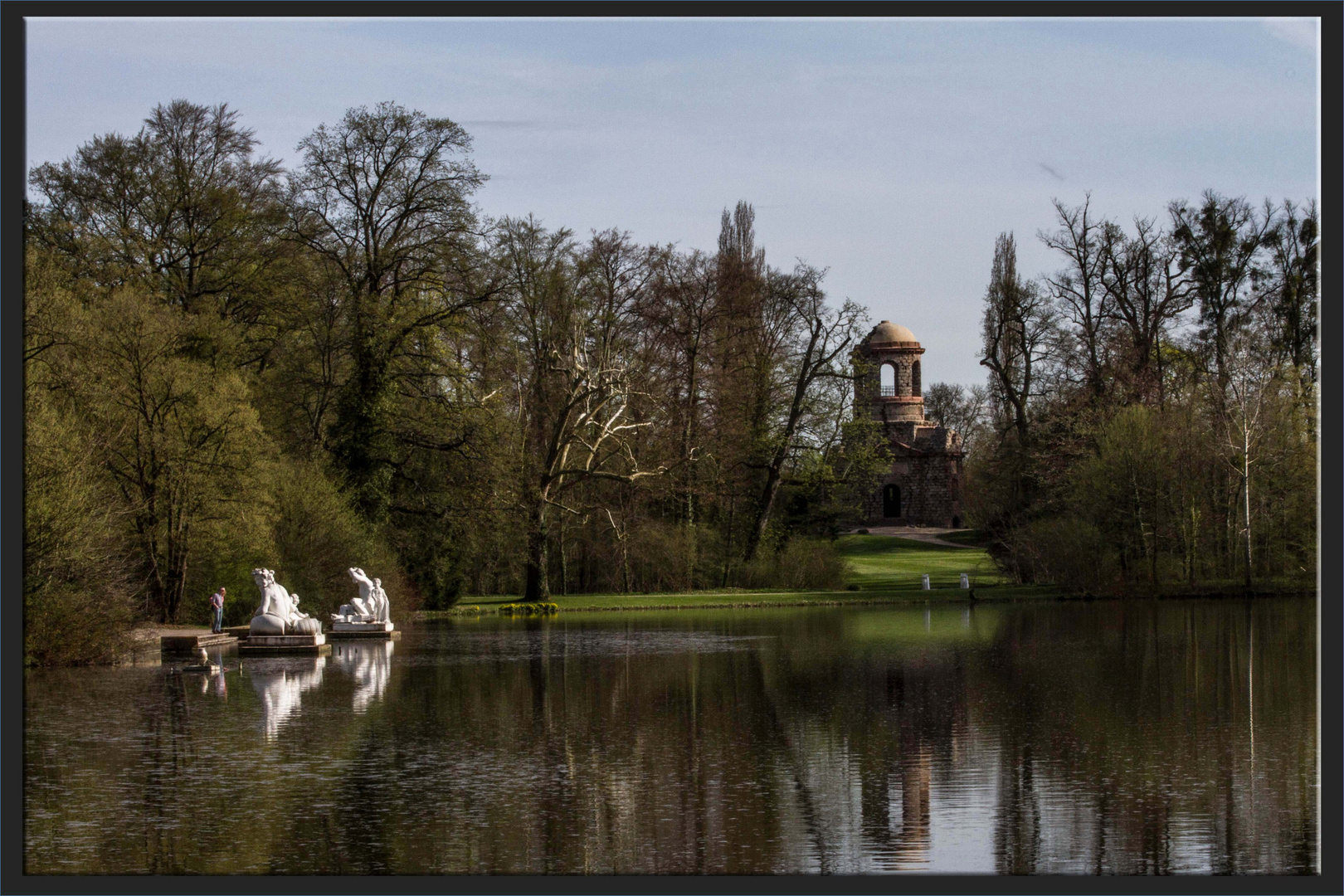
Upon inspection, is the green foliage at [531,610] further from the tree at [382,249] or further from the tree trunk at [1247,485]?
the tree trunk at [1247,485]

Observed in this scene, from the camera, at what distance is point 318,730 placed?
48.6 ft

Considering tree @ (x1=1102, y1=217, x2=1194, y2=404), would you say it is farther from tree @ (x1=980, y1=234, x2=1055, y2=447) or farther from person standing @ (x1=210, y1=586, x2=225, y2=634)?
A: person standing @ (x1=210, y1=586, x2=225, y2=634)

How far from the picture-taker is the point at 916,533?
64.8 m

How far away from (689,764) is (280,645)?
574 inches

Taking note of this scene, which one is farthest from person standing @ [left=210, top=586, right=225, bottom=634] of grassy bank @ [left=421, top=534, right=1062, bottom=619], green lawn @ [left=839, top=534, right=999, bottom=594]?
green lawn @ [left=839, top=534, right=999, bottom=594]

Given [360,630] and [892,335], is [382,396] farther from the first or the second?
[892,335]

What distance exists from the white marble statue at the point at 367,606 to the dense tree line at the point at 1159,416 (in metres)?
20.0

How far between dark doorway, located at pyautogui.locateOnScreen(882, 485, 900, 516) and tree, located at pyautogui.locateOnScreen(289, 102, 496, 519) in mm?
35900

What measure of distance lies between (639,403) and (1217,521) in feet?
56.8

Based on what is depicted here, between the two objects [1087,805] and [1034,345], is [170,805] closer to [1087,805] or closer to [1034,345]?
Answer: [1087,805]

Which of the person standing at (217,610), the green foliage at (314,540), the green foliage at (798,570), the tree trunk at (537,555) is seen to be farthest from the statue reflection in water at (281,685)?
the green foliage at (798,570)

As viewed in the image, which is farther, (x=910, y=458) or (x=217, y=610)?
(x=910, y=458)

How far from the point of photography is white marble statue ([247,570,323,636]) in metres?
25.4

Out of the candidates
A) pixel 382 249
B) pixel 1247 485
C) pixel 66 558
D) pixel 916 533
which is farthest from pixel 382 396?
pixel 916 533
